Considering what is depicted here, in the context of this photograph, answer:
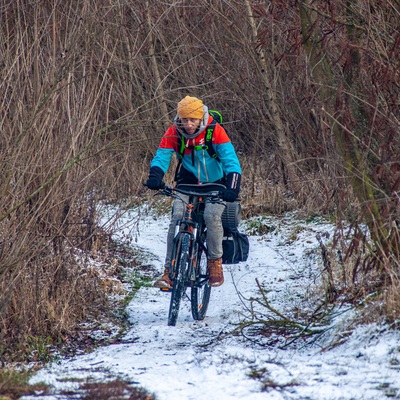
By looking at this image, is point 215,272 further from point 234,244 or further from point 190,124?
point 190,124

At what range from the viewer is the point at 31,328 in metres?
5.61

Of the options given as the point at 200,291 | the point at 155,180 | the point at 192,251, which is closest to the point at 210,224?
the point at 192,251

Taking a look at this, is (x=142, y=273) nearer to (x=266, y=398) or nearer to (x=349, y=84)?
(x=349, y=84)

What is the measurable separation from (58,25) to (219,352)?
3.20 metres

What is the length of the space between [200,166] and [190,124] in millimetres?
473

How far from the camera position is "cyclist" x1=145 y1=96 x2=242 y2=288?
623 cm

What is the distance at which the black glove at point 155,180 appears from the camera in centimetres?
621

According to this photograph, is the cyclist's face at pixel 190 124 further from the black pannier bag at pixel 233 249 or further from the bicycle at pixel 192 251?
the black pannier bag at pixel 233 249

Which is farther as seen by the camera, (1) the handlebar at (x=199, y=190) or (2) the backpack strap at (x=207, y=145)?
(2) the backpack strap at (x=207, y=145)

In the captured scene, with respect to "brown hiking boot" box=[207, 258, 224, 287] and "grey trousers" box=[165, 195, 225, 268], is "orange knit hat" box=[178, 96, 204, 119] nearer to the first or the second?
"grey trousers" box=[165, 195, 225, 268]

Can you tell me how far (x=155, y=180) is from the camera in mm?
6262

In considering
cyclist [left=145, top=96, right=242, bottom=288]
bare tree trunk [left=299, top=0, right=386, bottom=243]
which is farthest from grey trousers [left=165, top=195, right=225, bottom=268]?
bare tree trunk [left=299, top=0, right=386, bottom=243]

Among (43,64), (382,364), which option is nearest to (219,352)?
(382,364)

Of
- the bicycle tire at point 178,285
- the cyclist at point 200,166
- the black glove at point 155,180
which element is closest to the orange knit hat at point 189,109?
the cyclist at point 200,166
